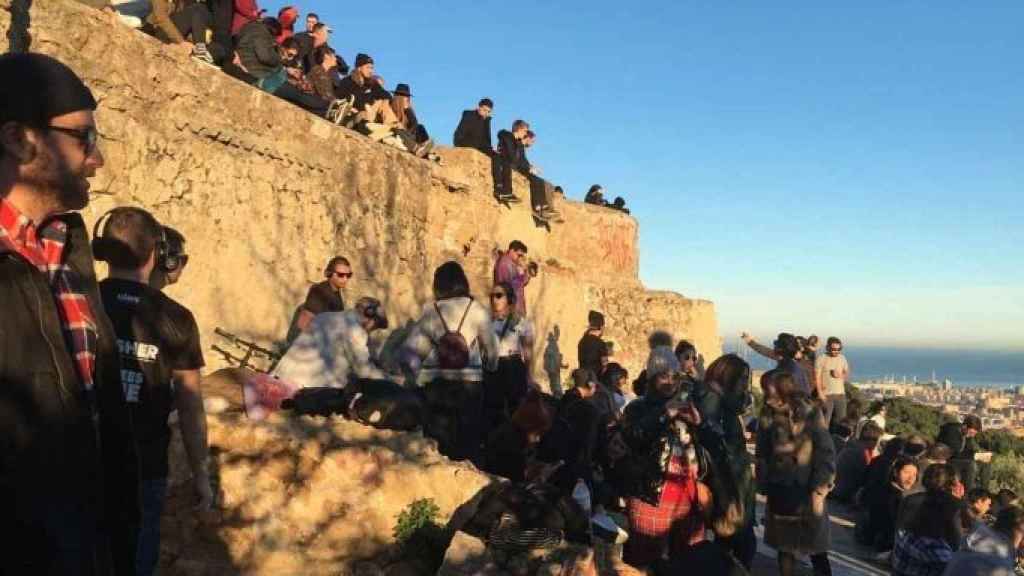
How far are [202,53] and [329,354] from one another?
3.80 metres

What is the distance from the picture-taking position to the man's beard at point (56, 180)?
1.81 metres

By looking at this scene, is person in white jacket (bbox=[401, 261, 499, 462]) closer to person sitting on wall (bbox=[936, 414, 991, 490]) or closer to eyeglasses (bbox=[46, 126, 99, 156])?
eyeglasses (bbox=[46, 126, 99, 156])

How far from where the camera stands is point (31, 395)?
1.61 m

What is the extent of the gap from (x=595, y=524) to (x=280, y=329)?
13.6 feet

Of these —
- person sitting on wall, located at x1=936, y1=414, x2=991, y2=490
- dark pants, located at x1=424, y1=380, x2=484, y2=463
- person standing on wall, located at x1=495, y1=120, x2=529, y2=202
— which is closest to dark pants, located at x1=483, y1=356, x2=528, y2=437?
dark pants, located at x1=424, y1=380, x2=484, y2=463

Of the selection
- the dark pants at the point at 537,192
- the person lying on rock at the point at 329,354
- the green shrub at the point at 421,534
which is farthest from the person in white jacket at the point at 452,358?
the dark pants at the point at 537,192

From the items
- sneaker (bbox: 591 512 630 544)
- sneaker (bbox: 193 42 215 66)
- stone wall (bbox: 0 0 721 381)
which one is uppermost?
sneaker (bbox: 193 42 215 66)

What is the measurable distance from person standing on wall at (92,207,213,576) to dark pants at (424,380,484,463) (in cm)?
305

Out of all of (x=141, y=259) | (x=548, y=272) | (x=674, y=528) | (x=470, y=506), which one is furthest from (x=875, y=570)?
(x=548, y=272)

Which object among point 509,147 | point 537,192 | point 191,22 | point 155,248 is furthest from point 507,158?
point 155,248

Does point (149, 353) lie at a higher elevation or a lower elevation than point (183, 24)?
lower

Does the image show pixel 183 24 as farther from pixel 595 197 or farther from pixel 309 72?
pixel 595 197

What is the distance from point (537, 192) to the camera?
1582cm

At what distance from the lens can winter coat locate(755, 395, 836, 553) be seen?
6289 mm
